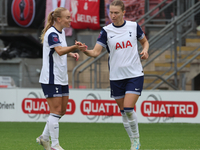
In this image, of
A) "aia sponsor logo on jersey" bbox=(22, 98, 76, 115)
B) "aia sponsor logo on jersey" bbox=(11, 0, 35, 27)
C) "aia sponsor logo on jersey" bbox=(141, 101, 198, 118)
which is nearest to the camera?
"aia sponsor logo on jersey" bbox=(141, 101, 198, 118)

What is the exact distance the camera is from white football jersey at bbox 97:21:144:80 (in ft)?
18.4

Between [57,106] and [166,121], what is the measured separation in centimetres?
613

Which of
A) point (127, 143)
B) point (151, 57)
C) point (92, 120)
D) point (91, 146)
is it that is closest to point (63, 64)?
point (91, 146)

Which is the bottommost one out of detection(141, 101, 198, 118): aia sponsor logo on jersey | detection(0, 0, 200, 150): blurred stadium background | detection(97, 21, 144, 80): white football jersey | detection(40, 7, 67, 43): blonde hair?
detection(141, 101, 198, 118): aia sponsor logo on jersey

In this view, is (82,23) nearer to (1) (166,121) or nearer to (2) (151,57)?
(2) (151,57)

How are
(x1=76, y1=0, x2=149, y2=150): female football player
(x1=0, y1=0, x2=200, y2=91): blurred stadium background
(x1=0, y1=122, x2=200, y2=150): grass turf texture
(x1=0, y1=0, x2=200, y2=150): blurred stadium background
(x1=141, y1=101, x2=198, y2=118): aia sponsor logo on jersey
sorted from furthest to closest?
(x1=0, y1=0, x2=200, y2=91): blurred stadium background, (x1=141, y1=101, x2=198, y2=118): aia sponsor logo on jersey, (x1=0, y1=0, x2=200, y2=150): blurred stadium background, (x1=0, y1=122, x2=200, y2=150): grass turf texture, (x1=76, y1=0, x2=149, y2=150): female football player

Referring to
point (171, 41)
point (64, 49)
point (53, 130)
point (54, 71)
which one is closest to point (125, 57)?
point (64, 49)

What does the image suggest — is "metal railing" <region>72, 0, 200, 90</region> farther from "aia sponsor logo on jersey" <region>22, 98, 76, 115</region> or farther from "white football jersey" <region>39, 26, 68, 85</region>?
"white football jersey" <region>39, 26, 68, 85</region>

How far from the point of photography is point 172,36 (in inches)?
480

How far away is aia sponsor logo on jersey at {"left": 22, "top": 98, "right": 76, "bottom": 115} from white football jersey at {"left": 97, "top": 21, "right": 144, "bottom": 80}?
5942 mm

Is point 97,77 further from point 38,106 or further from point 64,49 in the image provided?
point 64,49

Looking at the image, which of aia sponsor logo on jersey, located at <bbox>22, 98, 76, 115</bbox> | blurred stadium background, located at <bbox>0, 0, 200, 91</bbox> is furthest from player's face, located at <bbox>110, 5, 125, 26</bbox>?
blurred stadium background, located at <bbox>0, 0, 200, 91</bbox>

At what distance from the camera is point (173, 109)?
1122 cm

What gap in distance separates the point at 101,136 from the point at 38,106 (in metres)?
3.67
